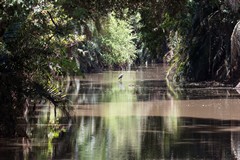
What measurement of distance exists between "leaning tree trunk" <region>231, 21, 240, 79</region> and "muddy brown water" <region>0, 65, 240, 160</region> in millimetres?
3434

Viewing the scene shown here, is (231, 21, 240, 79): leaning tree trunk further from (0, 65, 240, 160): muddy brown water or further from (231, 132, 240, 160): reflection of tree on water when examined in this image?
(231, 132, 240, 160): reflection of tree on water

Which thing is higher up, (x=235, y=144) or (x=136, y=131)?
(x=136, y=131)

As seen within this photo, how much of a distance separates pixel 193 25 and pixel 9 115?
2357 centimetres

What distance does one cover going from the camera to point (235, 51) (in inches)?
1150

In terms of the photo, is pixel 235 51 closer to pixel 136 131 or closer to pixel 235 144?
pixel 136 131

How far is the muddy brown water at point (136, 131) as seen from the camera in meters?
13.1

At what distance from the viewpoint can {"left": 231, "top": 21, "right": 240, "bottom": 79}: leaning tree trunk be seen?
92.7 feet

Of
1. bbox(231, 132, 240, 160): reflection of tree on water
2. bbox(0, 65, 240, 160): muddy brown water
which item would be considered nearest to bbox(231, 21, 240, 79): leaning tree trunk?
bbox(0, 65, 240, 160): muddy brown water

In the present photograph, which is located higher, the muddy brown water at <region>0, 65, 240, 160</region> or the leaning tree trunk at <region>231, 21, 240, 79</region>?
the leaning tree trunk at <region>231, 21, 240, 79</region>

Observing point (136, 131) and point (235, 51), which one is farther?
point (235, 51)

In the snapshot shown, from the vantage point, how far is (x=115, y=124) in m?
18.5

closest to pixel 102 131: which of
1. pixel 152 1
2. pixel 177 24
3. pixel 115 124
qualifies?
pixel 115 124

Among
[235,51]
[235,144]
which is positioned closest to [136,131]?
[235,144]

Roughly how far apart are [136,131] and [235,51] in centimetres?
1385
